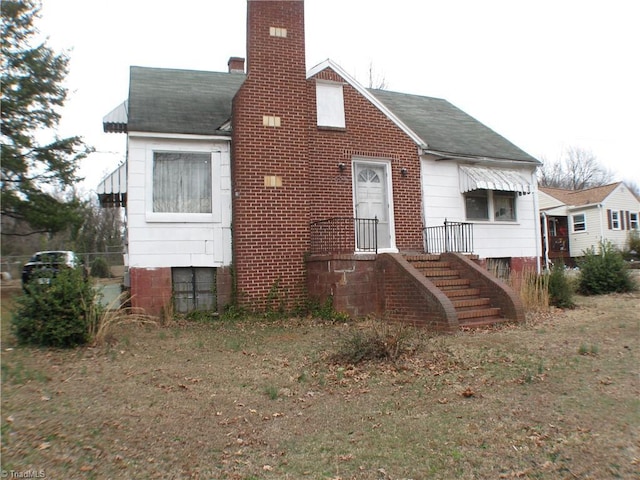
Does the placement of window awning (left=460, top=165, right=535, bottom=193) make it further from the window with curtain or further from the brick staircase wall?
the window with curtain

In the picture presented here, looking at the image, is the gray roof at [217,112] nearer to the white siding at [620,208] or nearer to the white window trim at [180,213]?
the white window trim at [180,213]

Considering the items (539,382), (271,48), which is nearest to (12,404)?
(539,382)

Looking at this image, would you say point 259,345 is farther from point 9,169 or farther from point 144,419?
point 9,169

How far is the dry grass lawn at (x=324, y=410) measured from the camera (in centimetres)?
337

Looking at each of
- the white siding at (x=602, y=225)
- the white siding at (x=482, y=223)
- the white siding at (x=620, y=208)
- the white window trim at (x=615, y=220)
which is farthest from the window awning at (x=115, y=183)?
the white window trim at (x=615, y=220)

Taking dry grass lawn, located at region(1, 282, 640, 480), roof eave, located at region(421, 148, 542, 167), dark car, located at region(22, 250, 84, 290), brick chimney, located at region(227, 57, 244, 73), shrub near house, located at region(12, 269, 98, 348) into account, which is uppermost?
brick chimney, located at region(227, 57, 244, 73)

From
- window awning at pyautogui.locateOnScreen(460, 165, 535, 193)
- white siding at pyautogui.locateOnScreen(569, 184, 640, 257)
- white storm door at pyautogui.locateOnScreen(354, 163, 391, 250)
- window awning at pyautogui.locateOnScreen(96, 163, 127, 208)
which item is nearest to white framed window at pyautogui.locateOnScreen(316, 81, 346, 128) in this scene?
white storm door at pyautogui.locateOnScreen(354, 163, 391, 250)

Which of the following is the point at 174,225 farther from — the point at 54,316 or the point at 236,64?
the point at 236,64

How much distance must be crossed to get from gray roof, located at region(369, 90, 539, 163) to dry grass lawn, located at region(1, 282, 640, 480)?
7.10 m

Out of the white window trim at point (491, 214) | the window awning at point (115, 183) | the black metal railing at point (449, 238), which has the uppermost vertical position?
the window awning at point (115, 183)

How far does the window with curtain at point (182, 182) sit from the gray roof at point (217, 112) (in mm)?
584

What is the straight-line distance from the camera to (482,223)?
13.2 meters

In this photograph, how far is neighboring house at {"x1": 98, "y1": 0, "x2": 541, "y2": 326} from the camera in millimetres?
9789

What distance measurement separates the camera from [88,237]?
37.1 metres
